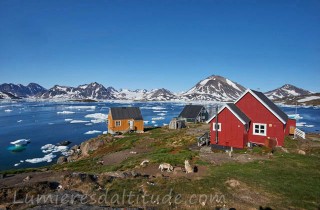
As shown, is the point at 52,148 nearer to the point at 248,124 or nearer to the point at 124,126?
the point at 124,126

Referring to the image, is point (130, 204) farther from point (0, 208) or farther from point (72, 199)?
point (0, 208)

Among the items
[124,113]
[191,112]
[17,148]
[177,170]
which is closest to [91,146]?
[124,113]

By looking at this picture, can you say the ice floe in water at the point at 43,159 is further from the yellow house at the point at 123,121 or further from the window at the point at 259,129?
the window at the point at 259,129

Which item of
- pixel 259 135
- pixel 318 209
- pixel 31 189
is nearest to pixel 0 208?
pixel 31 189

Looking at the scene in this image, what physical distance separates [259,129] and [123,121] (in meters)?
30.1

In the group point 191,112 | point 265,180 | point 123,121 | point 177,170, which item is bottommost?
point 177,170

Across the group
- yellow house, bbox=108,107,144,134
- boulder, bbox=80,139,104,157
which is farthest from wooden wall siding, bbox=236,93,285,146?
yellow house, bbox=108,107,144,134

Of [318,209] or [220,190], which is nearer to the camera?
[318,209]

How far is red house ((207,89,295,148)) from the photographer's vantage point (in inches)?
1112

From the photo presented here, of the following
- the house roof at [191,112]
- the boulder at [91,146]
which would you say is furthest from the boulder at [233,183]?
the house roof at [191,112]

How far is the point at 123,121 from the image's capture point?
52.5 metres

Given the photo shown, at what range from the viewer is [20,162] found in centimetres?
4384

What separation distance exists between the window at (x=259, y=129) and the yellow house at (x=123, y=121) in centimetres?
2780

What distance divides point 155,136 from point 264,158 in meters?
23.2
